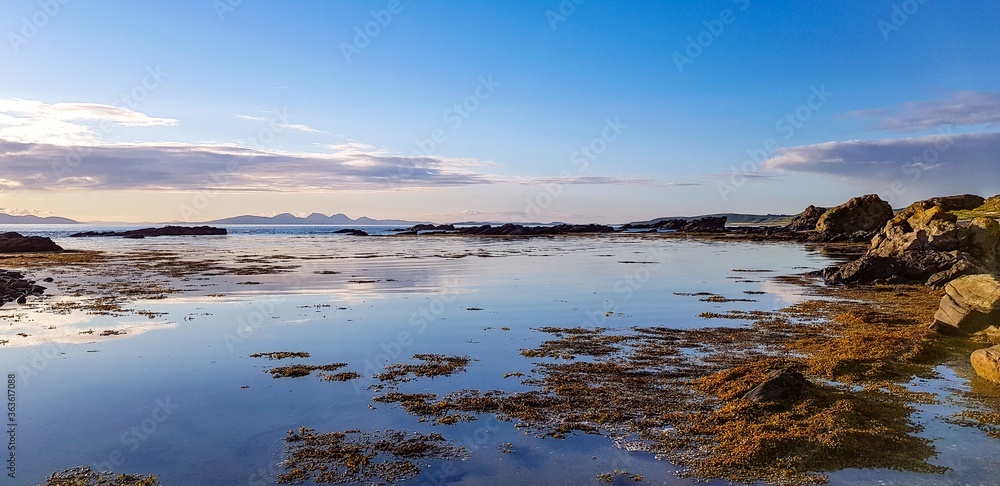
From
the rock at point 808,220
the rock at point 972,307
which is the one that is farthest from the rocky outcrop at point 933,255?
the rock at point 808,220

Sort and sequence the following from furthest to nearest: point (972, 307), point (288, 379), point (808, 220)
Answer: point (808, 220) < point (972, 307) < point (288, 379)

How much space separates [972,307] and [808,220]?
361 feet

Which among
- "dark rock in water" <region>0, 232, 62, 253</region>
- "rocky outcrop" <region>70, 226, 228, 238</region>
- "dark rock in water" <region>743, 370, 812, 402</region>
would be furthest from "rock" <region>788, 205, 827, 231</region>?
"rocky outcrop" <region>70, 226, 228, 238</region>

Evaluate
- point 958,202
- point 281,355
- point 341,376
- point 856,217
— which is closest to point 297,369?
point 341,376

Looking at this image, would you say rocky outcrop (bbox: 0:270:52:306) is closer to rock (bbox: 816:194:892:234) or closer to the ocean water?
the ocean water

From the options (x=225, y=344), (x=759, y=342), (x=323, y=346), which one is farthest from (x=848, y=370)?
(x=225, y=344)

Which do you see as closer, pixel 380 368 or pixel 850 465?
pixel 850 465

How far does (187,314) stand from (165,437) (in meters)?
13.3

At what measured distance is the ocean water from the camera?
825 cm

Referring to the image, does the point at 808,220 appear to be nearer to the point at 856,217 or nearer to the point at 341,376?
the point at 856,217

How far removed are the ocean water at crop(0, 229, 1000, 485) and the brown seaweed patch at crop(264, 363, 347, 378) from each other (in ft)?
0.93

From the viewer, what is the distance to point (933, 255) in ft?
97.4

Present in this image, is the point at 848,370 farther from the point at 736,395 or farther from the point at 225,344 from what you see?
the point at 225,344

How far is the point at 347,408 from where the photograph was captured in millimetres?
10688
